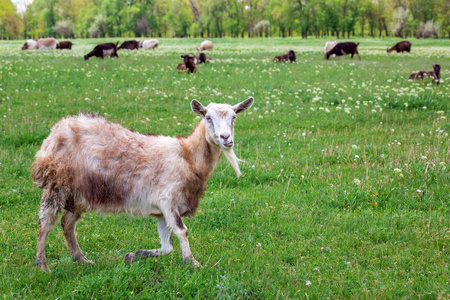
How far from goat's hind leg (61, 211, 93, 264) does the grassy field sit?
188 millimetres

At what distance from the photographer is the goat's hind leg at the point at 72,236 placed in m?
5.55

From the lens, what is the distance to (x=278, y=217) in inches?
267

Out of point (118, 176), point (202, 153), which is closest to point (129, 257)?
point (118, 176)

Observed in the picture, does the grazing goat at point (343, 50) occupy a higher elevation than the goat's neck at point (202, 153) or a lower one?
higher

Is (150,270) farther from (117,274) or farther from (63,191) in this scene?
(63,191)

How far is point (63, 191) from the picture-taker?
5.33 meters

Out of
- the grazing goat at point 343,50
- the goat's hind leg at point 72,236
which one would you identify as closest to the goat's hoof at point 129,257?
the goat's hind leg at point 72,236

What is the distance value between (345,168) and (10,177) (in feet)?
23.1

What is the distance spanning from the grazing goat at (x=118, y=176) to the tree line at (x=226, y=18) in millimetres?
97444

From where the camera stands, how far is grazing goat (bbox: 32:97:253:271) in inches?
210

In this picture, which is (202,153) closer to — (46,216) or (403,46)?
(46,216)

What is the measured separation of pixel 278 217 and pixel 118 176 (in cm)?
280

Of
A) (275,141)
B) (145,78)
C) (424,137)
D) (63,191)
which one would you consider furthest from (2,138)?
(424,137)

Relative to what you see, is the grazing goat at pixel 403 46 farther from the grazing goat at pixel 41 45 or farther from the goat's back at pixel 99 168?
the goat's back at pixel 99 168
